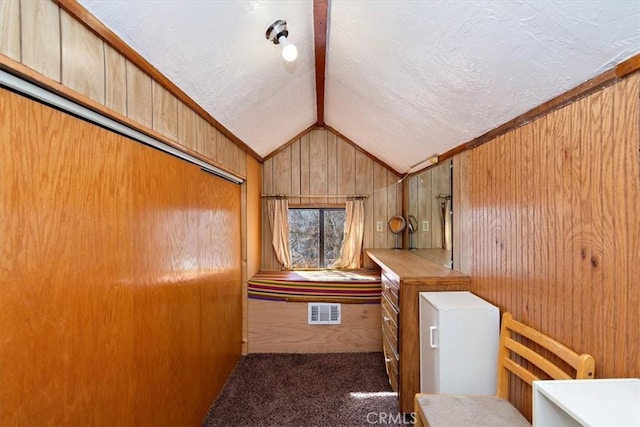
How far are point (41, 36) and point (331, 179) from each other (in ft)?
10.3

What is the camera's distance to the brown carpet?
218cm

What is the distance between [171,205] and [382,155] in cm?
250

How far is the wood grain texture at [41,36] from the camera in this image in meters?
0.80

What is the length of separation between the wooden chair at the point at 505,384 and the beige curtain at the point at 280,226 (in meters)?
2.45

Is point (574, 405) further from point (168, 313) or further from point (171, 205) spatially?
point (171, 205)

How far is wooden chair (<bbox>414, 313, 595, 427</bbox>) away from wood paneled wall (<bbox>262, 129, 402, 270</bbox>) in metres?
2.32

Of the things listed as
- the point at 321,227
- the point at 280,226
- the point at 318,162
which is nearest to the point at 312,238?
the point at 321,227

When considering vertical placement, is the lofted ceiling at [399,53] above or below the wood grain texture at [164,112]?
above

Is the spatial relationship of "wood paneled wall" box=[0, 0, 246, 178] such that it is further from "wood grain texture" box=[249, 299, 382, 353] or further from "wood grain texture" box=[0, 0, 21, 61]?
"wood grain texture" box=[249, 299, 382, 353]

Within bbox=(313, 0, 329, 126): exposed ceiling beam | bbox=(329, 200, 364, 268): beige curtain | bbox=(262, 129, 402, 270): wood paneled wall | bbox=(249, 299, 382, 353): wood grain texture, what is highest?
bbox=(313, 0, 329, 126): exposed ceiling beam

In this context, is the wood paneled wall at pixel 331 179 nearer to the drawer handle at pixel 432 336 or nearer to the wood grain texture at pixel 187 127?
the wood grain texture at pixel 187 127

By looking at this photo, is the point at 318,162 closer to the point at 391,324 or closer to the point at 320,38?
the point at 320,38

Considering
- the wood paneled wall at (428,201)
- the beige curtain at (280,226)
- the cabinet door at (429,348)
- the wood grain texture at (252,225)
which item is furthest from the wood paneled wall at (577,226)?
the beige curtain at (280,226)

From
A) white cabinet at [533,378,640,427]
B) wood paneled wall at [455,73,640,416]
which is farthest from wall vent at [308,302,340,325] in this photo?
white cabinet at [533,378,640,427]
